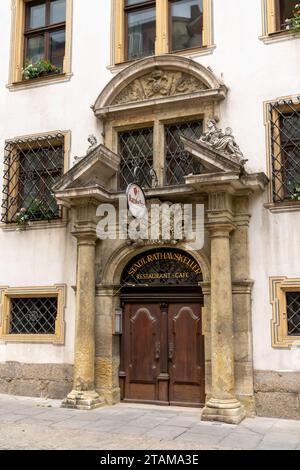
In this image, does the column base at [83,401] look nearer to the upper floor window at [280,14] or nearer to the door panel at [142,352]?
the door panel at [142,352]

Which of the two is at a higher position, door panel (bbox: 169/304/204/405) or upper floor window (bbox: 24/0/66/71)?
upper floor window (bbox: 24/0/66/71)

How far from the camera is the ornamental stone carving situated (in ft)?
33.3

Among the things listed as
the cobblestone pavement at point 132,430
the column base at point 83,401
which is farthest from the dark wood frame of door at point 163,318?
the column base at point 83,401

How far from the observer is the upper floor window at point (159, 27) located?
1048cm

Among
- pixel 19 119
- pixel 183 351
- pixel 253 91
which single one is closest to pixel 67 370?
pixel 183 351

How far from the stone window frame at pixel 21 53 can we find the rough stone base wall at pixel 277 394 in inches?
275

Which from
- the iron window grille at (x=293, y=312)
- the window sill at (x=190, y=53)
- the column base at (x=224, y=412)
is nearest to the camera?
the column base at (x=224, y=412)

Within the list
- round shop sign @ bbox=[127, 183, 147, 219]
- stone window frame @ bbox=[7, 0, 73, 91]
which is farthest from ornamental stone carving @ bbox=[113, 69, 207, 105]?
round shop sign @ bbox=[127, 183, 147, 219]

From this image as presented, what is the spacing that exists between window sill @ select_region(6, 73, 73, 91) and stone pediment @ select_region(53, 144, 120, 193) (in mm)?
2326

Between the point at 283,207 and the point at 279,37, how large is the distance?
3003mm

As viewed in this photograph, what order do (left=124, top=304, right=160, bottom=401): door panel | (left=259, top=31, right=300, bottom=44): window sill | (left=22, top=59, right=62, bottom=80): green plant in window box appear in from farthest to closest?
(left=22, top=59, right=62, bottom=80): green plant in window box
(left=124, top=304, right=160, bottom=401): door panel
(left=259, top=31, right=300, bottom=44): window sill

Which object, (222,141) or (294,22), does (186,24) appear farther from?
(222,141)

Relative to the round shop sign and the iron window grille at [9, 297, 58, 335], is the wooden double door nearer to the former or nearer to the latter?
the iron window grille at [9, 297, 58, 335]

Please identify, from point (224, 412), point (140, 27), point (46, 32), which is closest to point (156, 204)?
point (224, 412)
